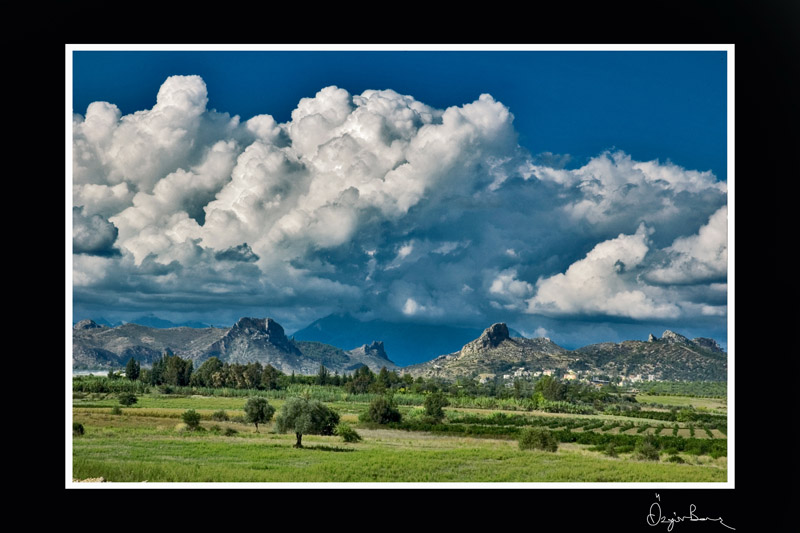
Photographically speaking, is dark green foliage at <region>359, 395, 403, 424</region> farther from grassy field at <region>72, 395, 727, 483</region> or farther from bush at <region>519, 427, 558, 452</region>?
bush at <region>519, 427, 558, 452</region>

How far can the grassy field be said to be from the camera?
10789 mm


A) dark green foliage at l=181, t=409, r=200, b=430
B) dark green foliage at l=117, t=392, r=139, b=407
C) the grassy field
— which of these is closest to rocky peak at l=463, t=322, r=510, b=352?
the grassy field

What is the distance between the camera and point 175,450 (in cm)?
1161

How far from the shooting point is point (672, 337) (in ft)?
39.9

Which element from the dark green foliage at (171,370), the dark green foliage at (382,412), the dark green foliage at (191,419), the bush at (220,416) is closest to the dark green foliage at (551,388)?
the dark green foliage at (382,412)

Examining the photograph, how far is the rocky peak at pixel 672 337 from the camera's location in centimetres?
1196

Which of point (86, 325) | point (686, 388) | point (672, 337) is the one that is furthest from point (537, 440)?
point (86, 325)

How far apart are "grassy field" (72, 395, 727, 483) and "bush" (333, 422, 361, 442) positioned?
0.50 feet

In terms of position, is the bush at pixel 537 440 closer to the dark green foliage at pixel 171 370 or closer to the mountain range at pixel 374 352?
the mountain range at pixel 374 352

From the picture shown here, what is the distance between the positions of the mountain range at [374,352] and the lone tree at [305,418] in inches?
33.3

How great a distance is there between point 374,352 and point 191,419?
3.76 m
